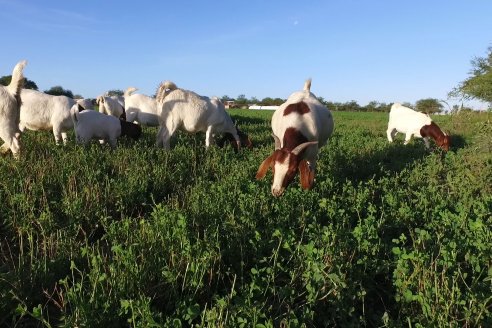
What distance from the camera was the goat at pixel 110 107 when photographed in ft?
46.1

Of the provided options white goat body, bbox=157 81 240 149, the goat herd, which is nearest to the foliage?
the goat herd

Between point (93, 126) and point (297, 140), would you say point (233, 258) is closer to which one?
point (297, 140)

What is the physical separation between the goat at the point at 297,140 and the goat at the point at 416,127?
252 inches

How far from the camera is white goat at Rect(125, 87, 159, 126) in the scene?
13.4 meters

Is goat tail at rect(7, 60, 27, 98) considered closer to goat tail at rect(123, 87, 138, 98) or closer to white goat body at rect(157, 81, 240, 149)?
white goat body at rect(157, 81, 240, 149)

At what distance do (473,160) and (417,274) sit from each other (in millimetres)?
6090

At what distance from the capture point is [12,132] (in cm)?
749

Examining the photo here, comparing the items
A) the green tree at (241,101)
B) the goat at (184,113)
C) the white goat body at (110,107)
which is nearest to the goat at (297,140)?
the goat at (184,113)

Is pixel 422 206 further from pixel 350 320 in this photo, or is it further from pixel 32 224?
pixel 32 224

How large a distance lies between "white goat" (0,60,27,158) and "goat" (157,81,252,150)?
347 cm

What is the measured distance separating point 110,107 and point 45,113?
496 centimetres

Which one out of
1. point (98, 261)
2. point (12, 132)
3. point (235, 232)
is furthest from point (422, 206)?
point (12, 132)

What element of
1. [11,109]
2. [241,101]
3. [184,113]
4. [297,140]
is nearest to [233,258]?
[297,140]

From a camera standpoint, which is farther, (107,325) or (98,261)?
(98,261)
